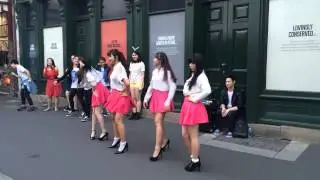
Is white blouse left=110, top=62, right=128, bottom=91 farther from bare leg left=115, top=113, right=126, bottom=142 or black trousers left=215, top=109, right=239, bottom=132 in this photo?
black trousers left=215, top=109, right=239, bottom=132

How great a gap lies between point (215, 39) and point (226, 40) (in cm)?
35

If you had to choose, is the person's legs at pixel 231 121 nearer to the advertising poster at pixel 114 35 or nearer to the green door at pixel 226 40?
the green door at pixel 226 40

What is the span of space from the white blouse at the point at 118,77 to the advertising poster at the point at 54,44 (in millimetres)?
7522

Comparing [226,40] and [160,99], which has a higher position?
[226,40]

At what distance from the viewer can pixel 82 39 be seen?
13.1 metres

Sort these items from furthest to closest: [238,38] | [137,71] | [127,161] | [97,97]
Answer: [137,71] → [238,38] → [97,97] → [127,161]

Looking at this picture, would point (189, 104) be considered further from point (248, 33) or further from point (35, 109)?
point (35, 109)

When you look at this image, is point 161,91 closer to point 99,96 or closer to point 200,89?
point 200,89

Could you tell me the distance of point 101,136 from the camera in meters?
7.73

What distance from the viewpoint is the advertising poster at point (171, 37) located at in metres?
9.61

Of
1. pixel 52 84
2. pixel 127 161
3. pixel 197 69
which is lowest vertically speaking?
pixel 127 161

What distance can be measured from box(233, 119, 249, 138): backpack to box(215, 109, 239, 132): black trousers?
0.10 m

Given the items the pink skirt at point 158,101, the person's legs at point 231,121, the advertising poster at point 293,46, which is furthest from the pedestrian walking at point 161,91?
the advertising poster at point 293,46

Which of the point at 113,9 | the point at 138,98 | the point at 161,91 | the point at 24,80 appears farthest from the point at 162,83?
the point at 24,80
